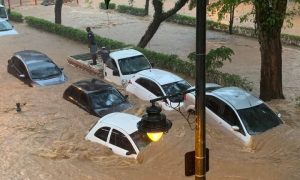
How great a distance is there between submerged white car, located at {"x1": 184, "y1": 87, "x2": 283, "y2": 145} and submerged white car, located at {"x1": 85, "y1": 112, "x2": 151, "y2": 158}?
7.12ft

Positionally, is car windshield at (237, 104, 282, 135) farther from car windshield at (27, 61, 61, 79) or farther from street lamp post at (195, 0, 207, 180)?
car windshield at (27, 61, 61, 79)

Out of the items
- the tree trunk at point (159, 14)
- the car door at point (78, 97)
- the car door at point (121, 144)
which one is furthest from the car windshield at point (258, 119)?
the tree trunk at point (159, 14)

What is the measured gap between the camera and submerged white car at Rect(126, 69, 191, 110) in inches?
648

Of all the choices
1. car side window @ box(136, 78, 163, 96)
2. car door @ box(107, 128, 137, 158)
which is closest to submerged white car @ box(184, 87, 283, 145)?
car door @ box(107, 128, 137, 158)

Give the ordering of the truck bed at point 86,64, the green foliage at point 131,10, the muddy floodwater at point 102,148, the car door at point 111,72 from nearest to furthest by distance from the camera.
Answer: the muddy floodwater at point 102,148 → the car door at point 111,72 → the truck bed at point 86,64 → the green foliage at point 131,10

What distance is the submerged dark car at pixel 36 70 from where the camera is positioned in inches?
773

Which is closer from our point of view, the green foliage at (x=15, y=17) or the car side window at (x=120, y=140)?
the car side window at (x=120, y=140)

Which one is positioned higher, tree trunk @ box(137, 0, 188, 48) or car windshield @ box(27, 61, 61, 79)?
tree trunk @ box(137, 0, 188, 48)

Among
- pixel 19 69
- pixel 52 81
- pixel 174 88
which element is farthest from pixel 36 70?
pixel 174 88

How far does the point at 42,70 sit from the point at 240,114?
383 inches

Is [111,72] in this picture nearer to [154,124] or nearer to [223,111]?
[223,111]

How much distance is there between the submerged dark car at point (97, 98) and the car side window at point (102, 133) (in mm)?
2666

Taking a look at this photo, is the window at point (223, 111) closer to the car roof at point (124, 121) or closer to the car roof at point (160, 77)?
the car roof at point (124, 121)

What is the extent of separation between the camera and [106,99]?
53.1 feet
